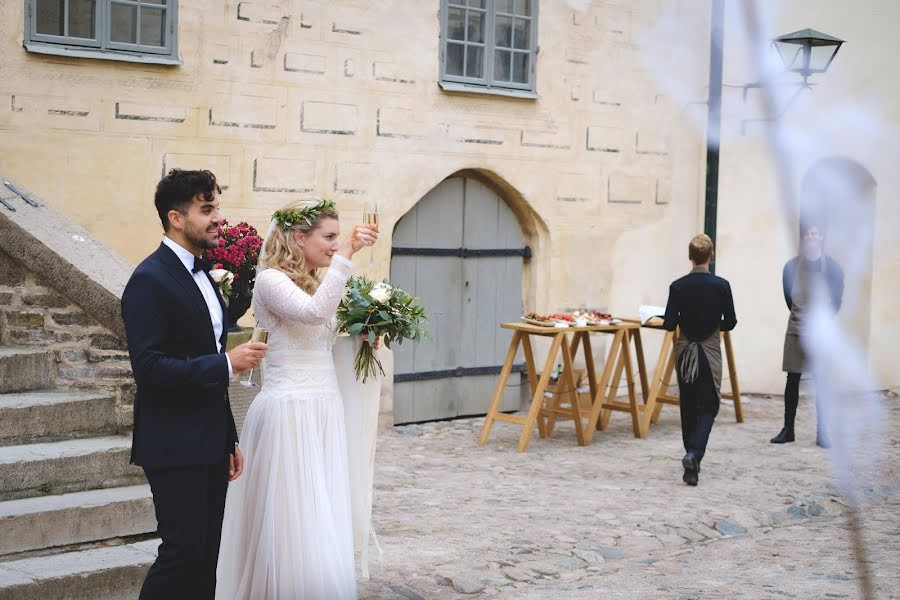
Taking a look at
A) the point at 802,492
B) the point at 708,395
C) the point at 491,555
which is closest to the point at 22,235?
the point at 491,555

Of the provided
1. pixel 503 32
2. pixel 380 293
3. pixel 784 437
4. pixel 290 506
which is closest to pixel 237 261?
pixel 380 293

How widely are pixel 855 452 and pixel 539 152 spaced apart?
12.3ft

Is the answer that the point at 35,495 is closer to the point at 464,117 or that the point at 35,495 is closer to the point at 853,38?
the point at 853,38

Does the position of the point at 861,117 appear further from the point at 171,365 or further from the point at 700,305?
the point at 700,305

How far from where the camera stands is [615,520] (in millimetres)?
6988

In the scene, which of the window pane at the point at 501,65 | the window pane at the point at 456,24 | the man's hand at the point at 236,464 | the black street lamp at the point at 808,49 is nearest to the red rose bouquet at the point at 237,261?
the man's hand at the point at 236,464

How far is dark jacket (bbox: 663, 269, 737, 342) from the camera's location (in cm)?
820

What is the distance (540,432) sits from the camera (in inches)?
385

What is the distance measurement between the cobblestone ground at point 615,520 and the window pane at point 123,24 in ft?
11.6

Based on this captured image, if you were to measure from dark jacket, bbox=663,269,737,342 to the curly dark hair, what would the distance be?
492 centimetres

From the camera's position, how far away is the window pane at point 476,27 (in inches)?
403

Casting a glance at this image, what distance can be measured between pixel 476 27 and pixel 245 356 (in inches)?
272

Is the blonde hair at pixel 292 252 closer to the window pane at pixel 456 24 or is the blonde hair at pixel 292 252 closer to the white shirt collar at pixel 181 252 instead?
the white shirt collar at pixel 181 252

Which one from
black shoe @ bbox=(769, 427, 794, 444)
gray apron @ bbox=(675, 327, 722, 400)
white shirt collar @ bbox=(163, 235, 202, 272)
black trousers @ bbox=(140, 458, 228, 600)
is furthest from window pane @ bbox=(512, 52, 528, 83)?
black trousers @ bbox=(140, 458, 228, 600)
